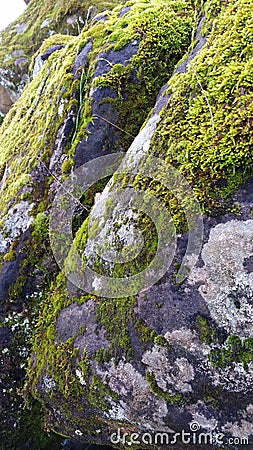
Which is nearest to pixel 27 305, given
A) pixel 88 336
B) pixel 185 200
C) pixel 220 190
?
pixel 88 336

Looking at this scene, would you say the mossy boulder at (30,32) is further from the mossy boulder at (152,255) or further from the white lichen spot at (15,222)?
the white lichen spot at (15,222)

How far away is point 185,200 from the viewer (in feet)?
8.62

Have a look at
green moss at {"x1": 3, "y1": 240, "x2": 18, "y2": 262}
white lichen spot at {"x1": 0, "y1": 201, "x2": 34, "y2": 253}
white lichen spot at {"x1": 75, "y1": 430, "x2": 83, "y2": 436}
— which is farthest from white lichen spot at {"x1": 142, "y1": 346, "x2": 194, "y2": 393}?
white lichen spot at {"x1": 0, "y1": 201, "x2": 34, "y2": 253}

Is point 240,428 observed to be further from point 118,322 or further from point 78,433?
point 78,433

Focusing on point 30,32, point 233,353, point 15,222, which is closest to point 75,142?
point 15,222

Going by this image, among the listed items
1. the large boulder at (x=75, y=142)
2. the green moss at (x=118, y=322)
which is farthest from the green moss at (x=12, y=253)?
the green moss at (x=118, y=322)

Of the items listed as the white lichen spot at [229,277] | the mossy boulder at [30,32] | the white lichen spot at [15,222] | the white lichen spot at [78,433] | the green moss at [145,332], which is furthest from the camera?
the mossy boulder at [30,32]

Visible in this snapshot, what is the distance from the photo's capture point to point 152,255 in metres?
2.72

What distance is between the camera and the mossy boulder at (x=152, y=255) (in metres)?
2.41

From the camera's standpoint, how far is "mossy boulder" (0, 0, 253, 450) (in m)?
2.41

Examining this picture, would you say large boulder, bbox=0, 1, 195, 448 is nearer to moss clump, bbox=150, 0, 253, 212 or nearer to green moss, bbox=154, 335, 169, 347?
moss clump, bbox=150, 0, 253, 212

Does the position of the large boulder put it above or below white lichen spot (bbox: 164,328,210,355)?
above

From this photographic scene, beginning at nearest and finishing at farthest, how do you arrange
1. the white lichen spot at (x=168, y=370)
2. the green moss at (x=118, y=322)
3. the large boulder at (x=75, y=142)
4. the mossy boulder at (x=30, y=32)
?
the white lichen spot at (x=168, y=370), the green moss at (x=118, y=322), the large boulder at (x=75, y=142), the mossy boulder at (x=30, y=32)

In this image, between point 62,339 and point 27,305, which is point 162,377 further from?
point 27,305
